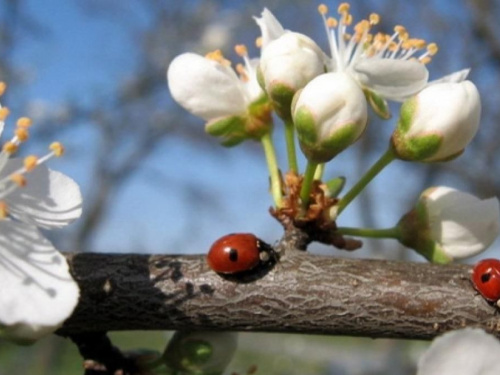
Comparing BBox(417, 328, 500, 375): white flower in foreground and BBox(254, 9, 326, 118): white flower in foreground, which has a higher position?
BBox(254, 9, 326, 118): white flower in foreground

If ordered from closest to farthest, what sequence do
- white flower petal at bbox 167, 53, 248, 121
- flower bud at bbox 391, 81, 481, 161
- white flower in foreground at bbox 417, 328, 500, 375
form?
white flower in foreground at bbox 417, 328, 500, 375
flower bud at bbox 391, 81, 481, 161
white flower petal at bbox 167, 53, 248, 121

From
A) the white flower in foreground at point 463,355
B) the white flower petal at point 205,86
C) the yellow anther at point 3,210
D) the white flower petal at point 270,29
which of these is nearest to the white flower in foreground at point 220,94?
the white flower petal at point 205,86

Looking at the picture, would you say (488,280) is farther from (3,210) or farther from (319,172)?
(3,210)

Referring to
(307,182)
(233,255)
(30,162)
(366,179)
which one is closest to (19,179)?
(30,162)

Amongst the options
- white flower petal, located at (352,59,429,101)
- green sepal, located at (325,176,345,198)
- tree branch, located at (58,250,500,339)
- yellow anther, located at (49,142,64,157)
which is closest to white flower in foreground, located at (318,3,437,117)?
white flower petal, located at (352,59,429,101)

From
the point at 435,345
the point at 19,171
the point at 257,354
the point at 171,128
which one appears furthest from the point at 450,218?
the point at 257,354

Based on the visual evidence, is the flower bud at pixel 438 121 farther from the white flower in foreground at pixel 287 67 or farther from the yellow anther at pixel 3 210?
the yellow anther at pixel 3 210

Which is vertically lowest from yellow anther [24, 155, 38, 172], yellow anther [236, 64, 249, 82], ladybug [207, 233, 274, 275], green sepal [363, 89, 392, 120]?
ladybug [207, 233, 274, 275]

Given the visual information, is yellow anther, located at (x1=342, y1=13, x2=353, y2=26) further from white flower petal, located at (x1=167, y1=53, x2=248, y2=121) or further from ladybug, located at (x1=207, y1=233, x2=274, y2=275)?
ladybug, located at (x1=207, y1=233, x2=274, y2=275)
